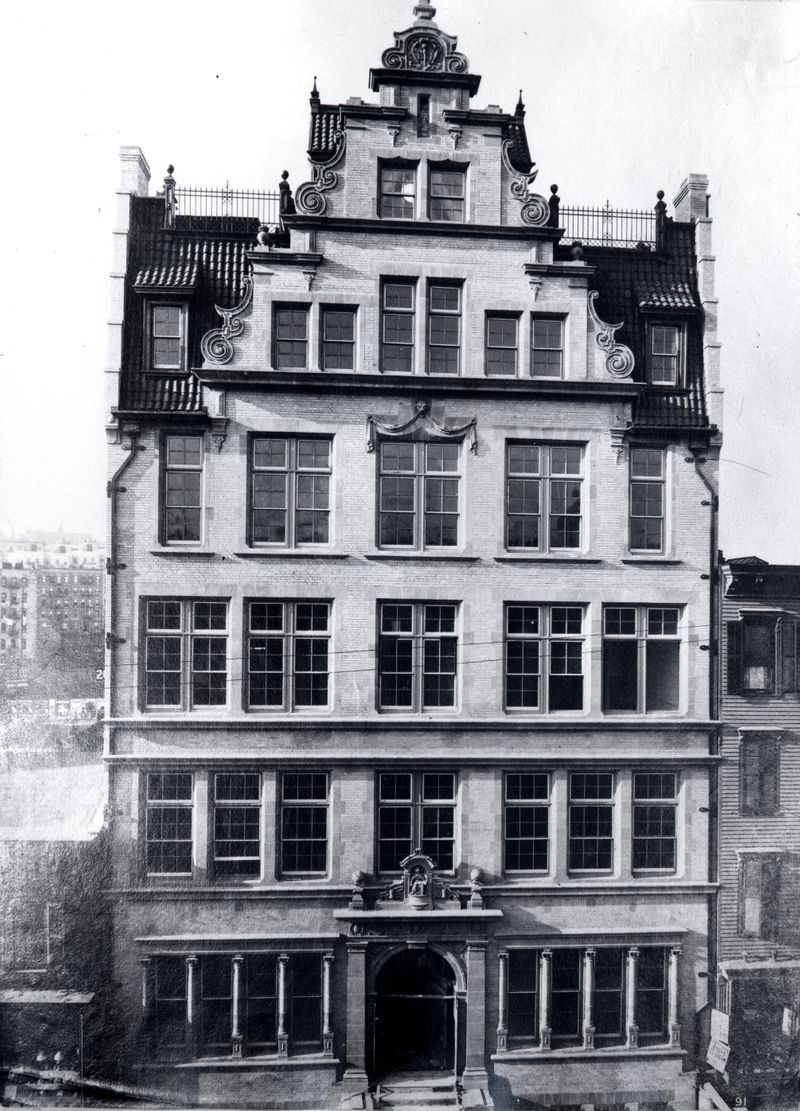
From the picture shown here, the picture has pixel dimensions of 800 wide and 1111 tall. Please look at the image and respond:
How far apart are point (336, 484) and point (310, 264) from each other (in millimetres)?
2558

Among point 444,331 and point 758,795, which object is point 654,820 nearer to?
point 758,795

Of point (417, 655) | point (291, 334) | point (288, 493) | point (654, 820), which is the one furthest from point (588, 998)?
point (291, 334)

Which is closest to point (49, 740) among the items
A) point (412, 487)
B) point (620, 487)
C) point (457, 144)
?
point (412, 487)

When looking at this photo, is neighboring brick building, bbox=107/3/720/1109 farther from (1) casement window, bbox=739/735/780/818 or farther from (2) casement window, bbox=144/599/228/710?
(1) casement window, bbox=739/735/780/818

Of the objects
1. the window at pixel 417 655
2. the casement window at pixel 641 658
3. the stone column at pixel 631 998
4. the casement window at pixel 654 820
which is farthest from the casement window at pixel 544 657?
the stone column at pixel 631 998

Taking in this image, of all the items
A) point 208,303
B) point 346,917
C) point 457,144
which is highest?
point 457,144

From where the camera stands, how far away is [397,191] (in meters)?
9.27

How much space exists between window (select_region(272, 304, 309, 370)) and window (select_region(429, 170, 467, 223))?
75.5 inches

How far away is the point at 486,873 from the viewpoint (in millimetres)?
9312

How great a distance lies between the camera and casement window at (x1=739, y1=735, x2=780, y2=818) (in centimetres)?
946

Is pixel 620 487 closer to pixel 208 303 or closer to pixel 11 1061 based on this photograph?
pixel 208 303

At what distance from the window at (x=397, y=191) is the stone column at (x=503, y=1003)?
877 centimetres

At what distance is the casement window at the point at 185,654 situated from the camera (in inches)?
358

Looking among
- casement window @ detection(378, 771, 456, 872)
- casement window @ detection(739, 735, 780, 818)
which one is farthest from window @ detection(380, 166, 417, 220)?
casement window @ detection(739, 735, 780, 818)
